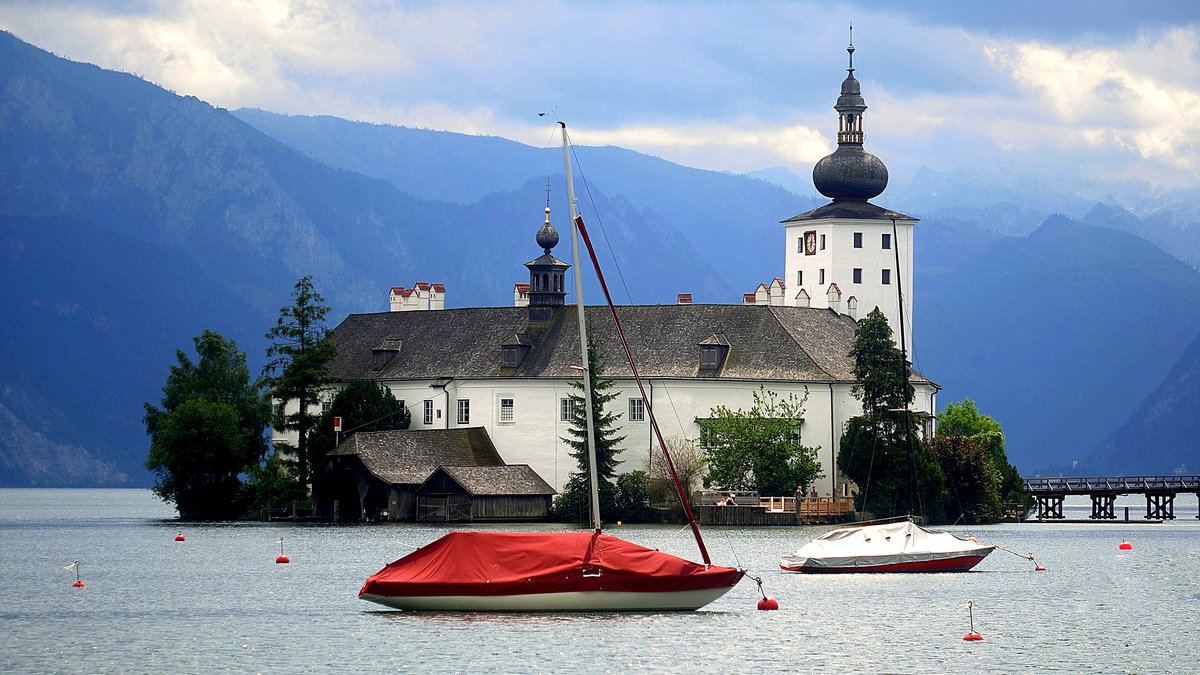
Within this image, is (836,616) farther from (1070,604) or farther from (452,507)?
(452,507)

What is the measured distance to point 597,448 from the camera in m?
104

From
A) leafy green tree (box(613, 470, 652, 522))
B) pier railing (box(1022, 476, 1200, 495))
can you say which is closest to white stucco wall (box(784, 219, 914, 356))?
pier railing (box(1022, 476, 1200, 495))

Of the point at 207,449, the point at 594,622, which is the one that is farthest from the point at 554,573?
the point at 207,449

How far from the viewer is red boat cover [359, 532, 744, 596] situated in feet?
164

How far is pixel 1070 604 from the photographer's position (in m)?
59.3

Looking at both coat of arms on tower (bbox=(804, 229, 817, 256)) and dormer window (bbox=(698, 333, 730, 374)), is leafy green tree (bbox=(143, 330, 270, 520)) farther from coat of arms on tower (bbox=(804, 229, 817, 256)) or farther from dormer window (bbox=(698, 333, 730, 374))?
coat of arms on tower (bbox=(804, 229, 817, 256))

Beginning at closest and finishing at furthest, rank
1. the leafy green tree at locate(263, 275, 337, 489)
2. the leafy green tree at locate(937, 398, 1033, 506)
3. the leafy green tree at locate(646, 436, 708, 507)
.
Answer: the leafy green tree at locate(646, 436, 708, 507) < the leafy green tree at locate(263, 275, 337, 489) < the leafy green tree at locate(937, 398, 1033, 506)

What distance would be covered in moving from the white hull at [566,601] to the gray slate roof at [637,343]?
55443 millimetres

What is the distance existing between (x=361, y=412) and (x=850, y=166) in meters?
34.7

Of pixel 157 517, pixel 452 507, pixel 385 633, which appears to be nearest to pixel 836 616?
pixel 385 633

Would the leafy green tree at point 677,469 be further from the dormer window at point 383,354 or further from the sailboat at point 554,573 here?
the sailboat at point 554,573

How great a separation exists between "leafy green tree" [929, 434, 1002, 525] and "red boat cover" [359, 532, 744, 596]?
56072 millimetres

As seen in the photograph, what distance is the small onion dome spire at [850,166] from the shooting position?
126812 mm

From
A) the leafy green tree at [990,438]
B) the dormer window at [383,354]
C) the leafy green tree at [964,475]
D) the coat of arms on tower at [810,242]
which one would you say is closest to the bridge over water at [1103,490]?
the leafy green tree at [990,438]
